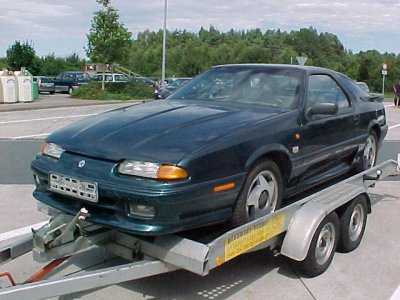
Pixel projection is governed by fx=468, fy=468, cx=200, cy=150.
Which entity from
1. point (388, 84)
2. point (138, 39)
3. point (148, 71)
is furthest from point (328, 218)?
point (138, 39)

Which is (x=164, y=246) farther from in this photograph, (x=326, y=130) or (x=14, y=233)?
(x=14, y=233)

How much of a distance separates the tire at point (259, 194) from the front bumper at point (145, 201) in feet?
0.32

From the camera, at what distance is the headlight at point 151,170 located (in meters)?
3.01

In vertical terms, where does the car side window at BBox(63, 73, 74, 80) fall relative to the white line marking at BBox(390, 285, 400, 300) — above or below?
above

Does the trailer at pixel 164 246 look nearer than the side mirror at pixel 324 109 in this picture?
Yes

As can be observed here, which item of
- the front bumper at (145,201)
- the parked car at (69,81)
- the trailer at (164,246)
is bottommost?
the trailer at (164,246)

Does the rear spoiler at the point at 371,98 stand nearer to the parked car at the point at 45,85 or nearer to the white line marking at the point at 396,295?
the white line marking at the point at 396,295

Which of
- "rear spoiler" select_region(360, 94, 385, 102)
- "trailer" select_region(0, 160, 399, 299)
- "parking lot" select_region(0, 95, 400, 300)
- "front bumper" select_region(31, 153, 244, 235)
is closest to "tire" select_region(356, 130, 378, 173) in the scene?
"rear spoiler" select_region(360, 94, 385, 102)

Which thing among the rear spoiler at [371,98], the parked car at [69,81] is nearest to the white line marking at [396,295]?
the rear spoiler at [371,98]

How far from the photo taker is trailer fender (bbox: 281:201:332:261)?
12.1ft

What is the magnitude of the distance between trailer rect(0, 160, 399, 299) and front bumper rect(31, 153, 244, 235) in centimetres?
13

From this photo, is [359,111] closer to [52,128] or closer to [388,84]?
[52,128]

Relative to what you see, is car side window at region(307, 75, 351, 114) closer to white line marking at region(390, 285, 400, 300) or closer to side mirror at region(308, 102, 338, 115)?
side mirror at region(308, 102, 338, 115)

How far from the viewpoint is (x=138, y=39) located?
3912 inches
